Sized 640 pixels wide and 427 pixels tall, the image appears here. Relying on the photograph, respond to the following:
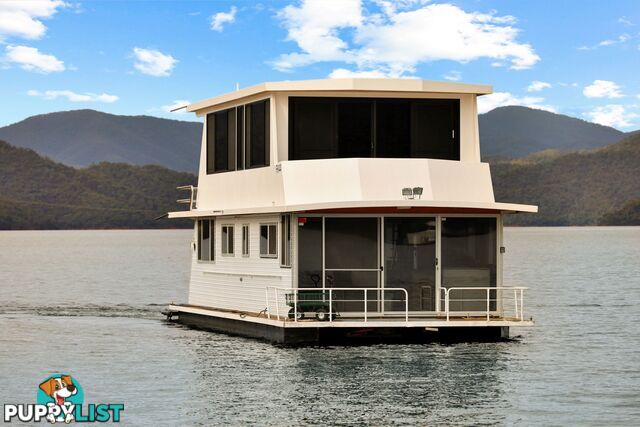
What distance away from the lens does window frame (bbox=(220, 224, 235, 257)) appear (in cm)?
2803

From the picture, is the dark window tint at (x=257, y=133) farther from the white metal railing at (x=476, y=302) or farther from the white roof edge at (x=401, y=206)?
the white metal railing at (x=476, y=302)

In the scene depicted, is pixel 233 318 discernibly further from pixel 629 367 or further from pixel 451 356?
pixel 629 367

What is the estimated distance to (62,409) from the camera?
19.9 meters

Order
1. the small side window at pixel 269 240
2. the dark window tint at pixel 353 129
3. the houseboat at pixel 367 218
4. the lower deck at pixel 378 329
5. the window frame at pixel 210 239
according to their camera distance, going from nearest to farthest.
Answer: the lower deck at pixel 378 329
the houseboat at pixel 367 218
the small side window at pixel 269 240
the dark window tint at pixel 353 129
the window frame at pixel 210 239

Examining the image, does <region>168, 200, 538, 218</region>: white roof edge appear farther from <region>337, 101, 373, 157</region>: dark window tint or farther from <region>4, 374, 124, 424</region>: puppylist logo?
<region>4, 374, 124, 424</region>: puppylist logo

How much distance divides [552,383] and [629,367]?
398 cm

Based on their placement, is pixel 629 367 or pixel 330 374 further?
pixel 629 367

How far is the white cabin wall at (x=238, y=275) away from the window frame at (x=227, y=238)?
3.3 inches

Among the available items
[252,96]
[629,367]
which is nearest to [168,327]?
[252,96]

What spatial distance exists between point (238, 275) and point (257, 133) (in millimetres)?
3631

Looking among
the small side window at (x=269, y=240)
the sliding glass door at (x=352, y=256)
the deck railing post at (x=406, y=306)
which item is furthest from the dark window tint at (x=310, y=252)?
the deck railing post at (x=406, y=306)

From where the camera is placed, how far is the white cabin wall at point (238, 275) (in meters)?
25.8

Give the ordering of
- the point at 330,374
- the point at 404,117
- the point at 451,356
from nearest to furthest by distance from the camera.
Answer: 1. the point at 330,374
2. the point at 451,356
3. the point at 404,117

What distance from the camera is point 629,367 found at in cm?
2572
